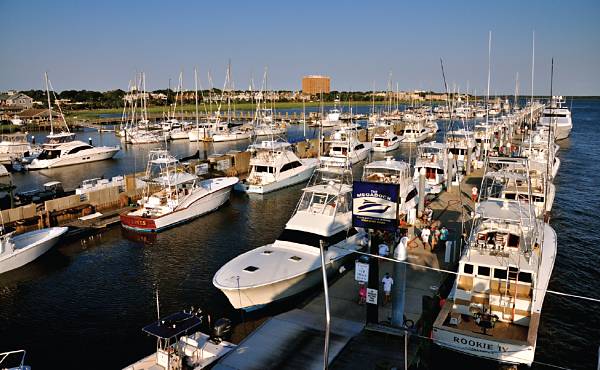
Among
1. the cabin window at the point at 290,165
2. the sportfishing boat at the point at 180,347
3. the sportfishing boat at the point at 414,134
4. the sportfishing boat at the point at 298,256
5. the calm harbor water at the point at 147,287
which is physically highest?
the sportfishing boat at the point at 414,134

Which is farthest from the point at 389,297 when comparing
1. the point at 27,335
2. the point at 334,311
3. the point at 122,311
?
the point at 27,335

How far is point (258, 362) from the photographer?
43.5 ft

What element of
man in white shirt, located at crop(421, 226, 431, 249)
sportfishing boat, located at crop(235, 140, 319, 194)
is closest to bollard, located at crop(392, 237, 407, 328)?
man in white shirt, located at crop(421, 226, 431, 249)

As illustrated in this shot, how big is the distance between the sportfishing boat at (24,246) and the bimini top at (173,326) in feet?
→ 44.5

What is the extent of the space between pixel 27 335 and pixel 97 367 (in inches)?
168

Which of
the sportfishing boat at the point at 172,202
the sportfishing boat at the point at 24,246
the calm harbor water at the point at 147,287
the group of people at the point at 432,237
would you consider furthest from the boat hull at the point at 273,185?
the group of people at the point at 432,237

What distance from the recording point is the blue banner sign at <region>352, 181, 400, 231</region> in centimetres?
1563

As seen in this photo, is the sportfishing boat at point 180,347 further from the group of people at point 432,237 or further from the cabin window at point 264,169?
the cabin window at point 264,169

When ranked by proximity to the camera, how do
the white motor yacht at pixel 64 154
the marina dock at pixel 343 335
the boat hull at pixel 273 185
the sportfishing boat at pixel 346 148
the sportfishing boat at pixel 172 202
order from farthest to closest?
the white motor yacht at pixel 64 154
the sportfishing boat at pixel 346 148
the boat hull at pixel 273 185
the sportfishing boat at pixel 172 202
the marina dock at pixel 343 335

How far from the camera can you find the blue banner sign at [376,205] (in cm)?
1563

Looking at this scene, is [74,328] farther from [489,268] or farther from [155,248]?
[489,268]

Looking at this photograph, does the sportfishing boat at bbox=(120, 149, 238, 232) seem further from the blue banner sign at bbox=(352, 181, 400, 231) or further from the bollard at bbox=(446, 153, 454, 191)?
the blue banner sign at bbox=(352, 181, 400, 231)

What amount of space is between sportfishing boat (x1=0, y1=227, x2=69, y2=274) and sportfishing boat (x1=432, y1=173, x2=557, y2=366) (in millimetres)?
20616

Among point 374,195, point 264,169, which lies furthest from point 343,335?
point 264,169
